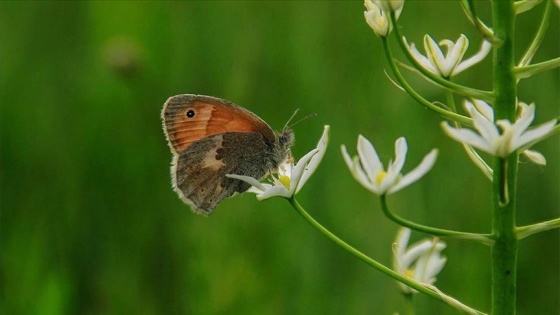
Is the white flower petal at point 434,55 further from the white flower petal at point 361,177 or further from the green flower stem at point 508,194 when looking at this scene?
the white flower petal at point 361,177

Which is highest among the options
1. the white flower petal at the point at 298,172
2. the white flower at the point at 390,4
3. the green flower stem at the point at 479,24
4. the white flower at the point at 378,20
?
the green flower stem at the point at 479,24

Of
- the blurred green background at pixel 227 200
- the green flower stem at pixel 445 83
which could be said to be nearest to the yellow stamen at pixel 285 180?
the green flower stem at pixel 445 83

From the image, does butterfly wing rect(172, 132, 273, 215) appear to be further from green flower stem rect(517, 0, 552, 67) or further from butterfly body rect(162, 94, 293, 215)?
green flower stem rect(517, 0, 552, 67)

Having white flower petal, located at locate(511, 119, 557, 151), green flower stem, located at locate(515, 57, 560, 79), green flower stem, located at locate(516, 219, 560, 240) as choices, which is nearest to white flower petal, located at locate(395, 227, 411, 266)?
green flower stem, located at locate(516, 219, 560, 240)

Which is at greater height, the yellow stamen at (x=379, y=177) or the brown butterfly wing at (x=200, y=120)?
the yellow stamen at (x=379, y=177)

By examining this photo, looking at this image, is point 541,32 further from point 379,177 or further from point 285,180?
point 285,180

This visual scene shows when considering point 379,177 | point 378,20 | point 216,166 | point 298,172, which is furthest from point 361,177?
point 216,166

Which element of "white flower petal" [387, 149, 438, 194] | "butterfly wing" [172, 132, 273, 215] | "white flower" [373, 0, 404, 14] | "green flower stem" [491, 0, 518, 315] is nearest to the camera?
"white flower petal" [387, 149, 438, 194]
